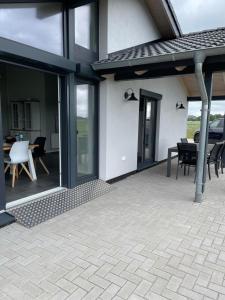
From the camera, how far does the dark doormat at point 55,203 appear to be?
10.6 feet

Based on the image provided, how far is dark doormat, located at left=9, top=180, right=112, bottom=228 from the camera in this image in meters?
3.22

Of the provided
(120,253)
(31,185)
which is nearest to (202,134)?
(120,253)

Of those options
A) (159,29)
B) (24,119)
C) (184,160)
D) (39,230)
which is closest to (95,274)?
(39,230)

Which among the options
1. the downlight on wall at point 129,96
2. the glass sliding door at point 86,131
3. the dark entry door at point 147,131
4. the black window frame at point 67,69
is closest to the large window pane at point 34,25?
the black window frame at point 67,69

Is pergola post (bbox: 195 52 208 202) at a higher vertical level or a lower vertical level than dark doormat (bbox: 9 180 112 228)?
higher

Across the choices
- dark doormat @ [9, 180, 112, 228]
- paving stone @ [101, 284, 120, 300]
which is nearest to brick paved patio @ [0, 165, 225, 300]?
paving stone @ [101, 284, 120, 300]

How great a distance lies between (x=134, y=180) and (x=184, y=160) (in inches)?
53.2

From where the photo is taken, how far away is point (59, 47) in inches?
152

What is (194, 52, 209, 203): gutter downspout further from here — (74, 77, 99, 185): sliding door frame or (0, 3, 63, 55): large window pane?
(0, 3, 63, 55): large window pane

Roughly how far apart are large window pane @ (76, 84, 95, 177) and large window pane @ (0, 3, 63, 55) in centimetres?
91

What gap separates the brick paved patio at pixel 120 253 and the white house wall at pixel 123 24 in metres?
Result: 3.21

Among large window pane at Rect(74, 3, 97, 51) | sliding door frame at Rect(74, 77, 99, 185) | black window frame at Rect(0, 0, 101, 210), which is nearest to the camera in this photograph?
black window frame at Rect(0, 0, 101, 210)

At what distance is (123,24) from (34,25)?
2.27m

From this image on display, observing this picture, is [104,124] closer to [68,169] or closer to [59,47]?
[68,169]
